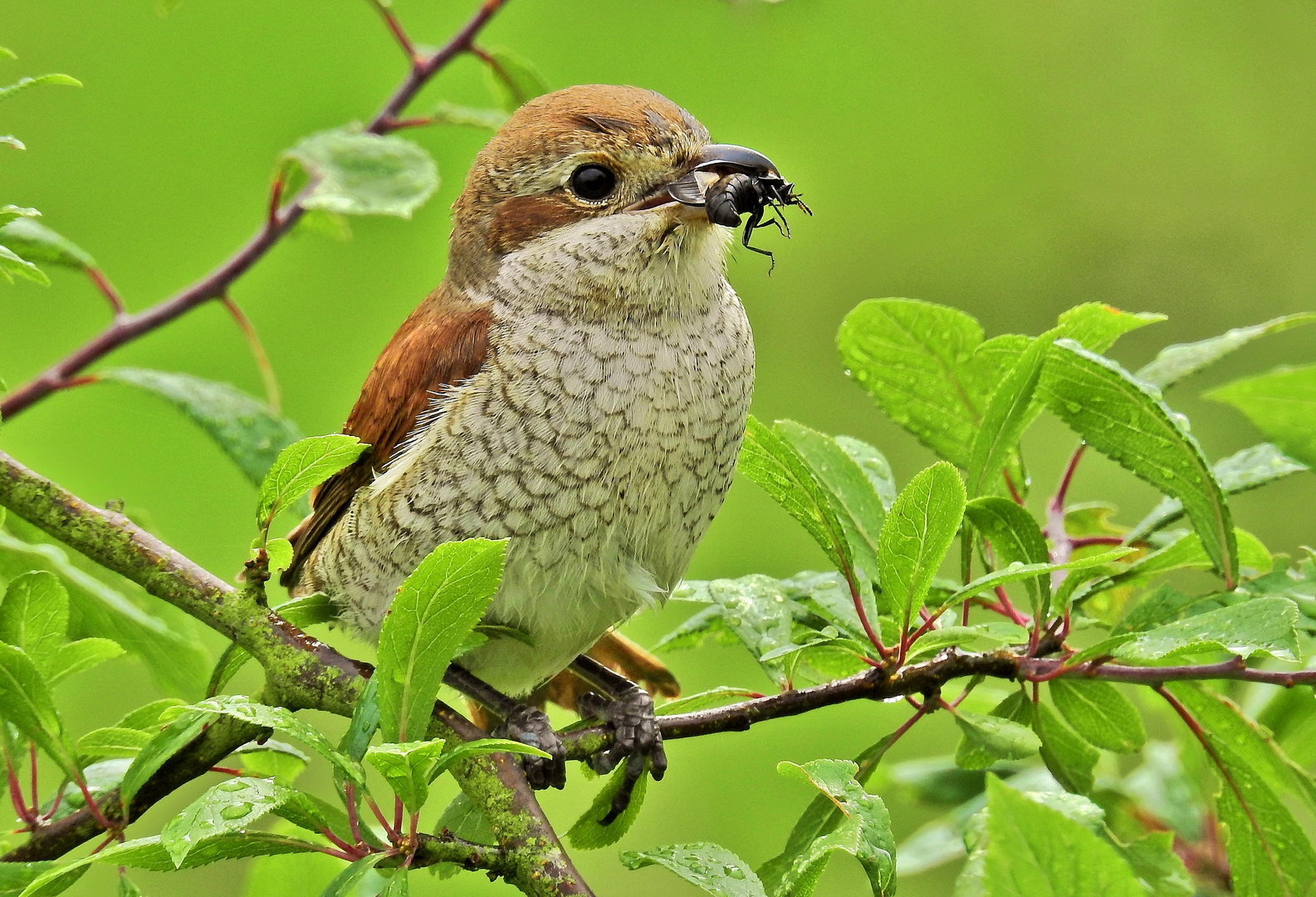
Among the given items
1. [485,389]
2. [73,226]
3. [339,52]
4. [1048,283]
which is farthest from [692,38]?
[485,389]

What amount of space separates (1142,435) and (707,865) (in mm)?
617

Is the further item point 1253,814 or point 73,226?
point 73,226

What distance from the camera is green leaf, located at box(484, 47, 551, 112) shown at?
6.43 ft

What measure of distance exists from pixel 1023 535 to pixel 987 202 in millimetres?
3742

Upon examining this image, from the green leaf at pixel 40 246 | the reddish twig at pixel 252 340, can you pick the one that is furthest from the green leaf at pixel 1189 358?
the green leaf at pixel 40 246

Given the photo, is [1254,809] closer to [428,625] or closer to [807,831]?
[807,831]

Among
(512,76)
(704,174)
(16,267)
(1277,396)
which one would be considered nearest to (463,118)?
(512,76)

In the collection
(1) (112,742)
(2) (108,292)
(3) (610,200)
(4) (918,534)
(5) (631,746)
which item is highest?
(3) (610,200)

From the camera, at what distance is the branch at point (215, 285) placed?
1.65 m

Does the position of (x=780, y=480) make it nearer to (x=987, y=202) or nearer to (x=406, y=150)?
(x=406, y=150)

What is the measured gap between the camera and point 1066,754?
1.39 metres

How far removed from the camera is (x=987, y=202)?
4.75 m

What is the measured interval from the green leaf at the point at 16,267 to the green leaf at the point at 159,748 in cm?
38

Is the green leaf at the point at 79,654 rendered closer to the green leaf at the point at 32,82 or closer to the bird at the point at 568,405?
the bird at the point at 568,405
